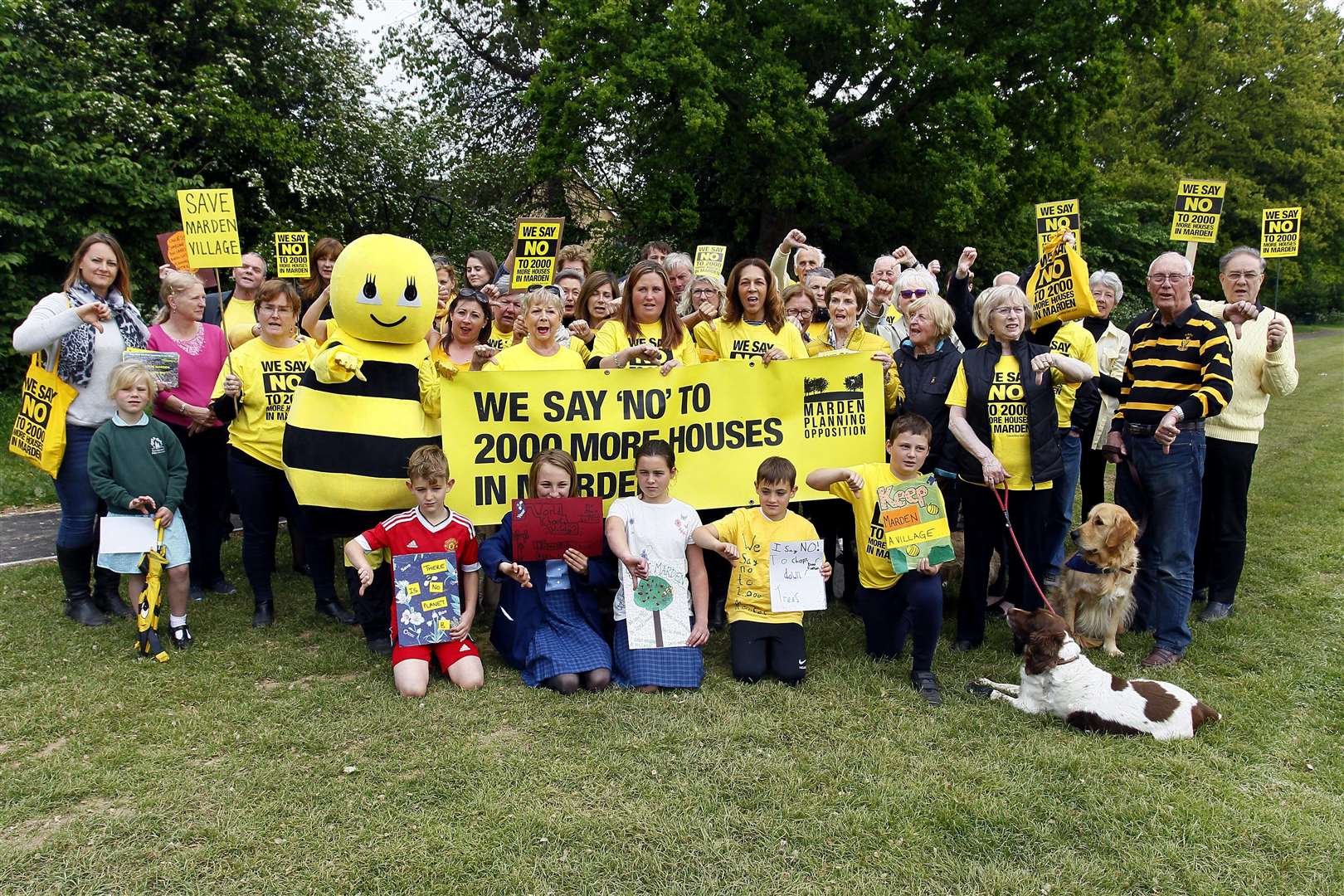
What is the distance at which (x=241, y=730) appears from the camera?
4.47 metres

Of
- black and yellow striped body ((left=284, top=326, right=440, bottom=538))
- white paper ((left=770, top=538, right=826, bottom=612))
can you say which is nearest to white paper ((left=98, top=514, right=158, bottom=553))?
black and yellow striped body ((left=284, top=326, right=440, bottom=538))

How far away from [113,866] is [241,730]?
3.68 ft

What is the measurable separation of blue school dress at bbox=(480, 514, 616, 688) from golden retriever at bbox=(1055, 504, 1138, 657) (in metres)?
3.01

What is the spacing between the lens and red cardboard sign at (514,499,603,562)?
5.10 meters

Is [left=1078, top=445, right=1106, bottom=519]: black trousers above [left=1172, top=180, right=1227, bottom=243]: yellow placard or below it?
below

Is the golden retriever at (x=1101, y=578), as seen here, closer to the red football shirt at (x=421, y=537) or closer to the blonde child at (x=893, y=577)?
the blonde child at (x=893, y=577)

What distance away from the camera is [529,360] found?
5.77 meters

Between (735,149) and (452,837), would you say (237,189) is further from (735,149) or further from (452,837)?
(452,837)

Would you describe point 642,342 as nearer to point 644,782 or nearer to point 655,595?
point 655,595

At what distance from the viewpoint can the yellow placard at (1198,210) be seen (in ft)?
24.2

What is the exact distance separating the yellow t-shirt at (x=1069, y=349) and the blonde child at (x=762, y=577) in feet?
7.15

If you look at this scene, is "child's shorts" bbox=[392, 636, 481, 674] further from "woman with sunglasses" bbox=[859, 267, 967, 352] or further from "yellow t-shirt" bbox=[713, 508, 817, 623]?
"woman with sunglasses" bbox=[859, 267, 967, 352]

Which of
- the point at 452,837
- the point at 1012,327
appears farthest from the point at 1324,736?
the point at 452,837

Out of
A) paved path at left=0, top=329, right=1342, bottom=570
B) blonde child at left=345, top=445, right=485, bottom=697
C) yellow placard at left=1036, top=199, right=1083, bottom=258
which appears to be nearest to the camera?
blonde child at left=345, top=445, right=485, bottom=697
